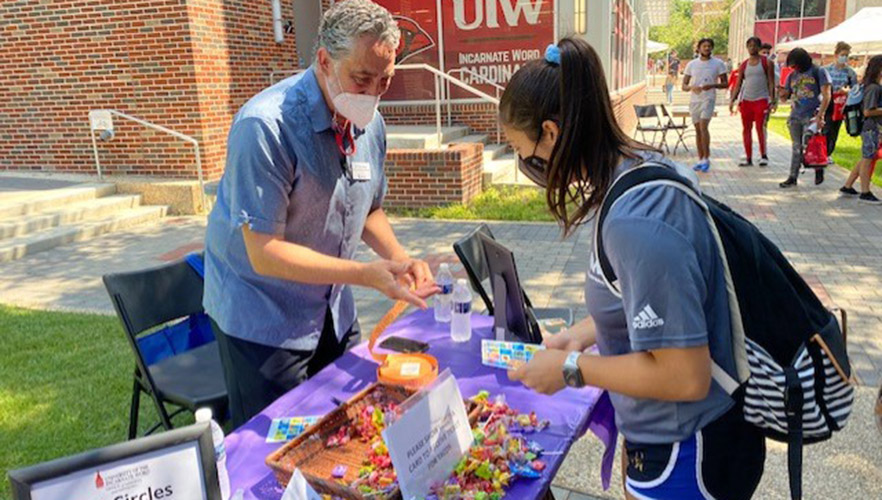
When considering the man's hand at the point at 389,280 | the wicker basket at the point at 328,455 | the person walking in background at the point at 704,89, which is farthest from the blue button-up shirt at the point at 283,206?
the person walking in background at the point at 704,89

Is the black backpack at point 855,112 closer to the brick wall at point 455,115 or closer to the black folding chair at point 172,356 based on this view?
the brick wall at point 455,115

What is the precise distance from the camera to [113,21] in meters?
8.55

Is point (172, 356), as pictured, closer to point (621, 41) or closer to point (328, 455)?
point (328, 455)

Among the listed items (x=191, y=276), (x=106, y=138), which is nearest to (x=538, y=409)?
(x=191, y=276)

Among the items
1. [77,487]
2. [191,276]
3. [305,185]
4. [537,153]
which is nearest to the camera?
[77,487]

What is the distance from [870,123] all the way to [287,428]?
823 cm

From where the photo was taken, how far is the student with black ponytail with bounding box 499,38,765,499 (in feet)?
4.05

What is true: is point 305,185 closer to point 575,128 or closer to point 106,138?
point 575,128

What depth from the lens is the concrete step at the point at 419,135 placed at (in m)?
9.16

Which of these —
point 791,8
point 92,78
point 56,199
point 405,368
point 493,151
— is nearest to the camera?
point 405,368

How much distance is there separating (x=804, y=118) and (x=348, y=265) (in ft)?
29.3

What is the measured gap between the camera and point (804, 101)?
903 centimetres

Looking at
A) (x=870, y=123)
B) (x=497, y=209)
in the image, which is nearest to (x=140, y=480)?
(x=497, y=209)

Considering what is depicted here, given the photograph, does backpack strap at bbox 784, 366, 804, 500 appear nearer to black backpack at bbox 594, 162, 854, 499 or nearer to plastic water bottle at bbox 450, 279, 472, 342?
black backpack at bbox 594, 162, 854, 499
